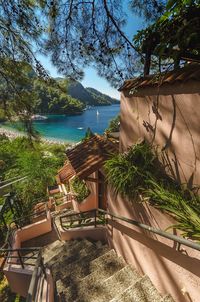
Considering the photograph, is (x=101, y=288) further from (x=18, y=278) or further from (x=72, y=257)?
(x=18, y=278)

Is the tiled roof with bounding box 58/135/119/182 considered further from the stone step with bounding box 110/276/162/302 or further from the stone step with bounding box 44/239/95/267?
the stone step with bounding box 110/276/162/302

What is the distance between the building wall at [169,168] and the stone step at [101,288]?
11.0 inches

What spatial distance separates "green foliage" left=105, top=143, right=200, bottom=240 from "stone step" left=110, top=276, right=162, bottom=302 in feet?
4.58

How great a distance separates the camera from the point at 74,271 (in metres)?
4.50

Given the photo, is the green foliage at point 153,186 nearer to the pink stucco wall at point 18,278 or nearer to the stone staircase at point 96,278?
the stone staircase at point 96,278

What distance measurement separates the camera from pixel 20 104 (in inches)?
229

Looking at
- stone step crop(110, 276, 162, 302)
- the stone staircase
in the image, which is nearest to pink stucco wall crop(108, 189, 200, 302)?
stone step crop(110, 276, 162, 302)

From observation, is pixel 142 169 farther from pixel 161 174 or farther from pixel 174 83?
pixel 174 83

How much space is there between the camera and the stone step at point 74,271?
4.16 meters

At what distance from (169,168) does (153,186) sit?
1.41 ft

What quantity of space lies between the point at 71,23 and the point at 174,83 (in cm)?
290

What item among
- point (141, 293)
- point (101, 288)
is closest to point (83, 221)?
point (101, 288)

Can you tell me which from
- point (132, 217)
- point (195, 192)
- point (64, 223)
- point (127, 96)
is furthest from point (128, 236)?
point (64, 223)

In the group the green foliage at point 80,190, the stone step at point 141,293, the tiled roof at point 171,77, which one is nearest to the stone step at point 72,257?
the stone step at point 141,293
